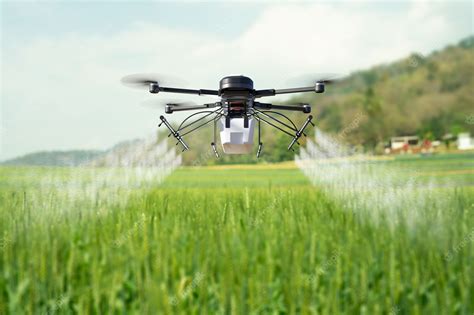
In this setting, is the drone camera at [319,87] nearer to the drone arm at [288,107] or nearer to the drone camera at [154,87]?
the drone arm at [288,107]

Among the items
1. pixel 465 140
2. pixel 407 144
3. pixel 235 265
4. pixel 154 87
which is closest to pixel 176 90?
pixel 154 87

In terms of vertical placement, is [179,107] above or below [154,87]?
below

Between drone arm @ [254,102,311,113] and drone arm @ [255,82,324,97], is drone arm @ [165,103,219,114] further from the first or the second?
drone arm @ [255,82,324,97]

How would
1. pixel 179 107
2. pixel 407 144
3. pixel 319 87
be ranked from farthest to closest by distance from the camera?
pixel 407 144 < pixel 179 107 < pixel 319 87

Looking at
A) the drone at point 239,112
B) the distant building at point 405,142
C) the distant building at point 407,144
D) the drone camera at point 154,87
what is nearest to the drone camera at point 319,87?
the drone at point 239,112

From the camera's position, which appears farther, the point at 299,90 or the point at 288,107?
the point at 288,107

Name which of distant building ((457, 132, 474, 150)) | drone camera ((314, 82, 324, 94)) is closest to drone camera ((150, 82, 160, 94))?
drone camera ((314, 82, 324, 94))

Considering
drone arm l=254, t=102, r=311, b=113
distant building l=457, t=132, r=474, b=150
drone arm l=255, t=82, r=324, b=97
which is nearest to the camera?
drone arm l=255, t=82, r=324, b=97

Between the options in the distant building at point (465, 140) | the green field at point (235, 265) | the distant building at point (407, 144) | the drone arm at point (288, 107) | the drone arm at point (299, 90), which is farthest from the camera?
the distant building at point (465, 140)

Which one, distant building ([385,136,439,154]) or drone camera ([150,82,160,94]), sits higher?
drone camera ([150,82,160,94])

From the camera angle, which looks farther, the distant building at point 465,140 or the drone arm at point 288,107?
the distant building at point 465,140

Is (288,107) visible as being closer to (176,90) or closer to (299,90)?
(299,90)

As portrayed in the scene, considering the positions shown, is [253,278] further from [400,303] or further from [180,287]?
[400,303]
